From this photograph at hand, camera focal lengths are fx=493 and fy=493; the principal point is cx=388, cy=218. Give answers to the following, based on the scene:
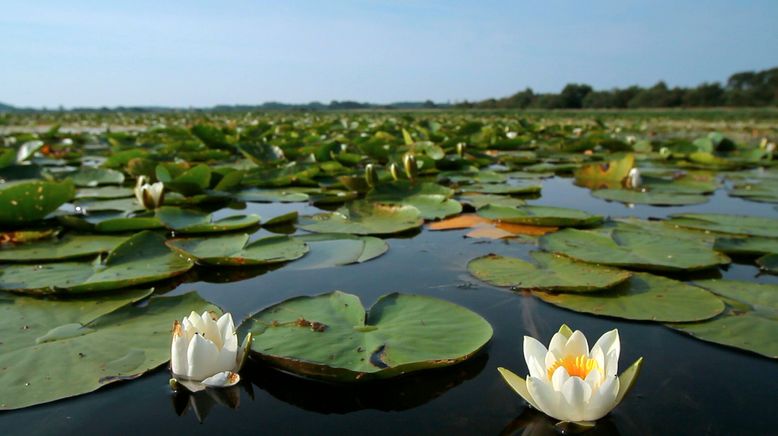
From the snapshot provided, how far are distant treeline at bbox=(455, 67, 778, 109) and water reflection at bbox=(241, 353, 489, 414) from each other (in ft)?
99.3

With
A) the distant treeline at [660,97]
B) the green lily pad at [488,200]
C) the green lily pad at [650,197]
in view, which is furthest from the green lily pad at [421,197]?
the distant treeline at [660,97]

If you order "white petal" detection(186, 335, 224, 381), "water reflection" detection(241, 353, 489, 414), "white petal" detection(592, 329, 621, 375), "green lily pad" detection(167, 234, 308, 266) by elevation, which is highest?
"white petal" detection(592, 329, 621, 375)

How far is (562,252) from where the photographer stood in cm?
176

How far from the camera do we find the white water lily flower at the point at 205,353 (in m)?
0.91

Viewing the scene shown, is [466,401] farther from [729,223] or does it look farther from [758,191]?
[758,191]

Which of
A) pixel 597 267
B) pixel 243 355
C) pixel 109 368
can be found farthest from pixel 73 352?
pixel 597 267

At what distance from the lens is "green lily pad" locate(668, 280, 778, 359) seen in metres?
1.12

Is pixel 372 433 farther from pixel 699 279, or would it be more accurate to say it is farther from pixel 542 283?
pixel 699 279

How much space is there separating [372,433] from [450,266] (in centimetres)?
95

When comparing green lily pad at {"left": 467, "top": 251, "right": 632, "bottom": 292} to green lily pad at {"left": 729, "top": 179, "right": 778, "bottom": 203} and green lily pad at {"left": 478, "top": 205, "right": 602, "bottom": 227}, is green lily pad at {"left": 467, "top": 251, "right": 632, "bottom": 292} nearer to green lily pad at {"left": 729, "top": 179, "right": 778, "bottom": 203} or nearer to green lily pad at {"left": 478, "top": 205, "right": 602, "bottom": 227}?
green lily pad at {"left": 478, "top": 205, "right": 602, "bottom": 227}

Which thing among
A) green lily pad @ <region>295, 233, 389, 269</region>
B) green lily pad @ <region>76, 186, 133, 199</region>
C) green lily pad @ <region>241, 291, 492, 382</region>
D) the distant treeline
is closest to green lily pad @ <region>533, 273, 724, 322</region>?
green lily pad @ <region>241, 291, 492, 382</region>

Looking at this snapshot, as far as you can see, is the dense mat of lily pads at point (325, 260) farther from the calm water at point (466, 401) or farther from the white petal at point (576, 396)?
the white petal at point (576, 396)

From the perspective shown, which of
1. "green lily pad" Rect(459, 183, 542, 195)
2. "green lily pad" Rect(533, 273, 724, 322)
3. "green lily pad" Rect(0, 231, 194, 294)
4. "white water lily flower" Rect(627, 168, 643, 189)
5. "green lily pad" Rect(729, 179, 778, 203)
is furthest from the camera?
"white water lily flower" Rect(627, 168, 643, 189)

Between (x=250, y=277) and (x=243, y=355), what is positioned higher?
(x=243, y=355)
